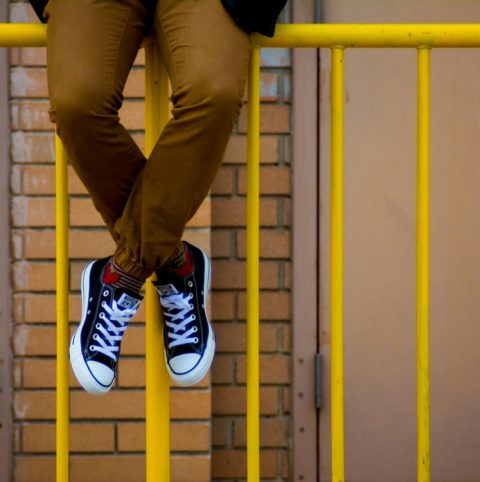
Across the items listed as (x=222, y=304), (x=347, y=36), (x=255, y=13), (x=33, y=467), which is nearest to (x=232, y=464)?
(x=222, y=304)

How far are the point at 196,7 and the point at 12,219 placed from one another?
1570 millimetres

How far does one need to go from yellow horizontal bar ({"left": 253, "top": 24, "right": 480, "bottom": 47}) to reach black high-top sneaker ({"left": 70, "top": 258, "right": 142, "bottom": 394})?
602mm

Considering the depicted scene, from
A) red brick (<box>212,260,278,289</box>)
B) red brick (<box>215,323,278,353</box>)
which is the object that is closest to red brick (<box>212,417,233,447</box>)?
red brick (<box>215,323,278,353</box>)

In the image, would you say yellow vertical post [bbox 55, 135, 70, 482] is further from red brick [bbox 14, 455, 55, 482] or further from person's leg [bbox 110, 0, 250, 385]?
red brick [bbox 14, 455, 55, 482]

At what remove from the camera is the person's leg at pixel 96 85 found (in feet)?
6.66

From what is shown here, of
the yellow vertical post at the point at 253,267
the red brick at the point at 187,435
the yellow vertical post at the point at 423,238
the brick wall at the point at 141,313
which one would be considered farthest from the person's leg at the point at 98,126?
the red brick at the point at 187,435

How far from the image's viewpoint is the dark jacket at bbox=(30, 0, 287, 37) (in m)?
2.11

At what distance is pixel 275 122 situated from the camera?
359 cm

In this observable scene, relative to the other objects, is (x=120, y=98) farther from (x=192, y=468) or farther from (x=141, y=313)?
(x=192, y=468)

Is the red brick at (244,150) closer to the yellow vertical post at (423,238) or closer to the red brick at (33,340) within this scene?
the red brick at (33,340)

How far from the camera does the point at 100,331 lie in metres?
2.16

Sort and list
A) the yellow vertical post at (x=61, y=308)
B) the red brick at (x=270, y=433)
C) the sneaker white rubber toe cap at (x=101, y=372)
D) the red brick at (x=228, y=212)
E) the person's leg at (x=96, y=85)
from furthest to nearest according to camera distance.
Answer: the red brick at (x=270, y=433) → the red brick at (x=228, y=212) → the yellow vertical post at (x=61, y=308) → the sneaker white rubber toe cap at (x=101, y=372) → the person's leg at (x=96, y=85)

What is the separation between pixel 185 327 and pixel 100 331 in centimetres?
18

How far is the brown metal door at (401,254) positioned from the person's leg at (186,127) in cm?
156
